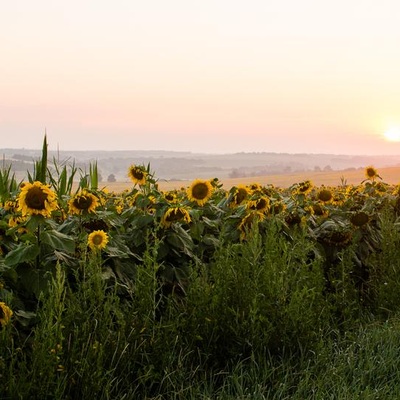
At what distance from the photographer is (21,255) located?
3859mm

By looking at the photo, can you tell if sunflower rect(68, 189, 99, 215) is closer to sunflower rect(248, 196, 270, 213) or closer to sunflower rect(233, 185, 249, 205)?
sunflower rect(248, 196, 270, 213)

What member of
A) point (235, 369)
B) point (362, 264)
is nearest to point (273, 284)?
point (235, 369)

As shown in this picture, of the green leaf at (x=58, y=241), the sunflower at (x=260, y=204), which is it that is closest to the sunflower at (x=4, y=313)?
the green leaf at (x=58, y=241)

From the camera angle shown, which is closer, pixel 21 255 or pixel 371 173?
pixel 21 255

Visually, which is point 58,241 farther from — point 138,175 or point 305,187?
point 305,187

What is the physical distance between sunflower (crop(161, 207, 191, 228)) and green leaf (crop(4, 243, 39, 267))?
3.62ft

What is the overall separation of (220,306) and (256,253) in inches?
15.5

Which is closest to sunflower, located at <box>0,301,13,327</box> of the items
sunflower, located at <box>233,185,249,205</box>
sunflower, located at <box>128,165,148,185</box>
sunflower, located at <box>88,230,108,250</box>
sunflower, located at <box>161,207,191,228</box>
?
sunflower, located at <box>88,230,108,250</box>

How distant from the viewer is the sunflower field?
344 cm

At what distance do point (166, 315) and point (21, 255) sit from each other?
3.16ft

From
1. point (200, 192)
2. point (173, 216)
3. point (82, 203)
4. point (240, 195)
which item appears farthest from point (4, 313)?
point (240, 195)

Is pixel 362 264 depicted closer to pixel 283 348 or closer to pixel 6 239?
pixel 283 348

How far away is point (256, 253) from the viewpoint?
160 inches

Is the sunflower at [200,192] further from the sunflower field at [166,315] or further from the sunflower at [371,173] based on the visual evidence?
the sunflower at [371,173]
